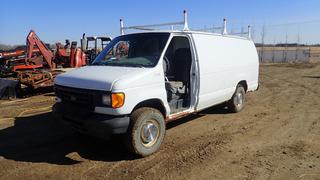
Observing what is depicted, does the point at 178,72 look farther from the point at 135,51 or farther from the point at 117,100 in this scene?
the point at 117,100

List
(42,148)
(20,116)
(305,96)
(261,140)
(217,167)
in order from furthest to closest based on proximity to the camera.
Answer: (305,96)
(20,116)
(261,140)
(42,148)
(217,167)

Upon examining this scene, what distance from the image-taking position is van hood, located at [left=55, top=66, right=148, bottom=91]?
5.47 m

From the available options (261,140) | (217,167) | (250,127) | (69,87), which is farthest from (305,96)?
(69,87)

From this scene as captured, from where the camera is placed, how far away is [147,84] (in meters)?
5.89

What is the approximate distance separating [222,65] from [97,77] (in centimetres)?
368

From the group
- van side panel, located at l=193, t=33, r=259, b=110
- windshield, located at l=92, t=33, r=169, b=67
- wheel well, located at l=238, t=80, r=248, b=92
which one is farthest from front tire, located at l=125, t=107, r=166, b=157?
wheel well, located at l=238, t=80, r=248, b=92

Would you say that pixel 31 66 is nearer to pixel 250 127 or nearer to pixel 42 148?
pixel 42 148

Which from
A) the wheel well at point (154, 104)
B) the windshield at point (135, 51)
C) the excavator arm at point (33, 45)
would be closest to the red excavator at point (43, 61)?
the excavator arm at point (33, 45)

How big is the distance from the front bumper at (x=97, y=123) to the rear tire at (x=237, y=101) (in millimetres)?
4587

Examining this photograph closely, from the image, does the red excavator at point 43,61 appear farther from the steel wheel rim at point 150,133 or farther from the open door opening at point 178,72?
the steel wheel rim at point 150,133

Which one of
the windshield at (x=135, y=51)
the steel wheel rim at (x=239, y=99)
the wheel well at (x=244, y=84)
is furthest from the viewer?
the wheel well at (x=244, y=84)

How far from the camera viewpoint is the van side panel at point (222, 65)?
24.6 feet

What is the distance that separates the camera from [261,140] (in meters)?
6.88

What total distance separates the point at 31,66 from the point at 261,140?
12282 mm
